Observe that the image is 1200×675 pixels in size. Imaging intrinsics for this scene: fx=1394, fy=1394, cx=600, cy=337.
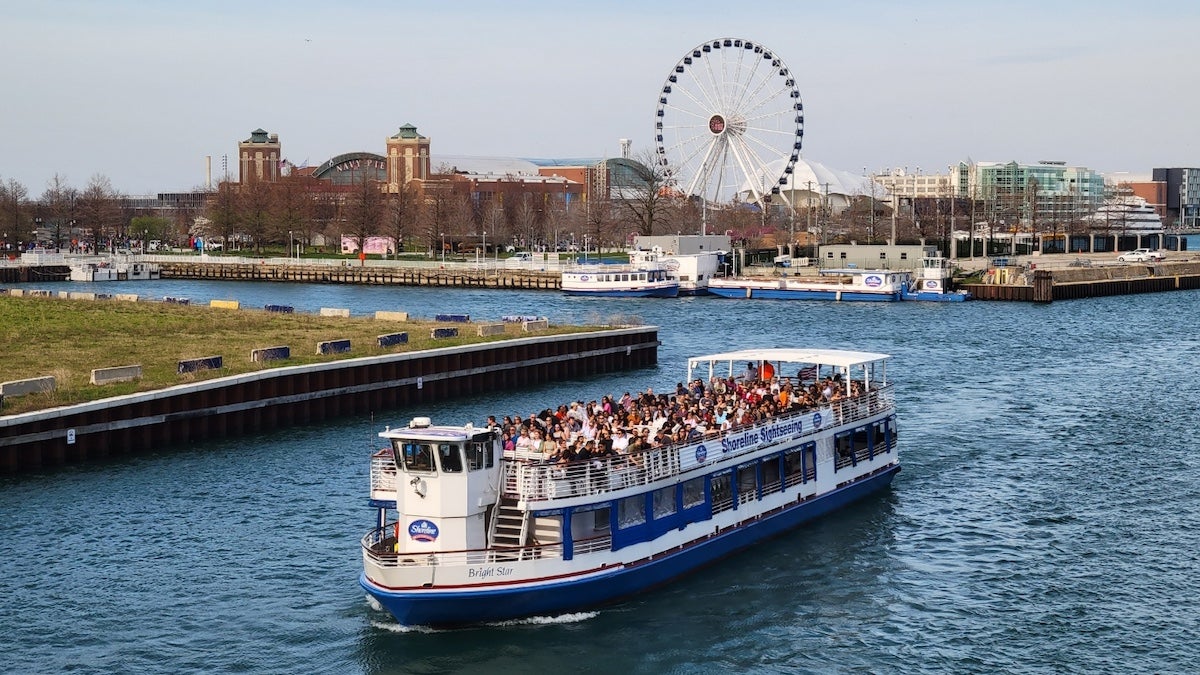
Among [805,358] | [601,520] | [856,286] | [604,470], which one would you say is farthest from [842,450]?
[856,286]

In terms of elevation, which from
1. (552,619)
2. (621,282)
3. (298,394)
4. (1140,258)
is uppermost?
(1140,258)

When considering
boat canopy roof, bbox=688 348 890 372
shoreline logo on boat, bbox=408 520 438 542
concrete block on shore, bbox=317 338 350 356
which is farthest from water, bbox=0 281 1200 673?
concrete block on shore, bbox=317 338 350 356

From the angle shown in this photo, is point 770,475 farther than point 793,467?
No

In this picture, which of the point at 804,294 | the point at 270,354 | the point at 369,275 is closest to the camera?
the point at 270,354

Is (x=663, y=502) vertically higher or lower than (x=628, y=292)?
lower

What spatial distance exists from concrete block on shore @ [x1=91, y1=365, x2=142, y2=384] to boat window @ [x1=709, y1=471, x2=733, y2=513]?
93.4 ft

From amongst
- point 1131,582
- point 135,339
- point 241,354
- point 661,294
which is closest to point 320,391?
point 241,354

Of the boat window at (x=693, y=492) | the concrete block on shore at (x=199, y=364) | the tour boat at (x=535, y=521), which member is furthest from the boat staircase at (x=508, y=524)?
the concrete block on shore at (x=199, y=364)

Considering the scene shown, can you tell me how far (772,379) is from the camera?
154ft

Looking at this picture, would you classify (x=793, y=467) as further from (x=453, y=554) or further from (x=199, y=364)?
(x=199, y=364)

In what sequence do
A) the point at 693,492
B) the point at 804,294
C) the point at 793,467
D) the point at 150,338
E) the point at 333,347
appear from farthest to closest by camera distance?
the point at 804,294 → the point at 150,338 → the point at 333,347 → the point at 793,467 → the point at 693,492

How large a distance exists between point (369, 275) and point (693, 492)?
131895mm

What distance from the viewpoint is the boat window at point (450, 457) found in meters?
33.0

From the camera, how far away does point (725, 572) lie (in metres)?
39.1
